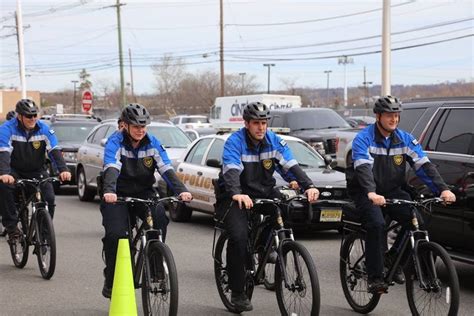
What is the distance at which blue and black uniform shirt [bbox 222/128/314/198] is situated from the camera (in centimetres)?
688

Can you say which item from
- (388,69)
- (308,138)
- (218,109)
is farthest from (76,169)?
(218,109)

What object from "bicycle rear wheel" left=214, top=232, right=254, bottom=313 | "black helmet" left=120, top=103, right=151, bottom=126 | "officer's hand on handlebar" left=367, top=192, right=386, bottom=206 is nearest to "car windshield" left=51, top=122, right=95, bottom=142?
"bicycle rear wheel" left=214, top=232, right=254, bottom=313

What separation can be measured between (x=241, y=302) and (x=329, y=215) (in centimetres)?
450

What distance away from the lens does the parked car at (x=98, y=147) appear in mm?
16656

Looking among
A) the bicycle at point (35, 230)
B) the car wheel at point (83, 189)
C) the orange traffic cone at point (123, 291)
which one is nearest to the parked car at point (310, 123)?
the car wheel at point (83, 189)

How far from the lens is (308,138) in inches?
764

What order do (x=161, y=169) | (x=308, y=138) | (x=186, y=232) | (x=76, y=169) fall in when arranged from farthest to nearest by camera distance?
(x=308, y=138), (x=76, y=169), (x=186, y=232), (x=161, y=169)

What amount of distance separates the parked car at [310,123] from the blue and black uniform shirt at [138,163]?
1249 cm

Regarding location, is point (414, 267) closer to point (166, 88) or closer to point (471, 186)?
point (471, 186)

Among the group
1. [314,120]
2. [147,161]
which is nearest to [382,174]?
[147,161]

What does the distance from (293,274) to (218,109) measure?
3335cm

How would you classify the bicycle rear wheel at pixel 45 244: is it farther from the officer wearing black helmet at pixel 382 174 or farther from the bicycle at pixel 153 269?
the officer wearing black helmet at pixel 382 174

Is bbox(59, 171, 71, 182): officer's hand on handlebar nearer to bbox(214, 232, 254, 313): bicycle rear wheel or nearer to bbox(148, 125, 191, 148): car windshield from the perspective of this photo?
bbox(214, 232, 254, 313): bicycle rear wheel

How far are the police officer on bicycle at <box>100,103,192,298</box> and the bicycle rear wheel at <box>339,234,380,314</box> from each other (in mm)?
1627
